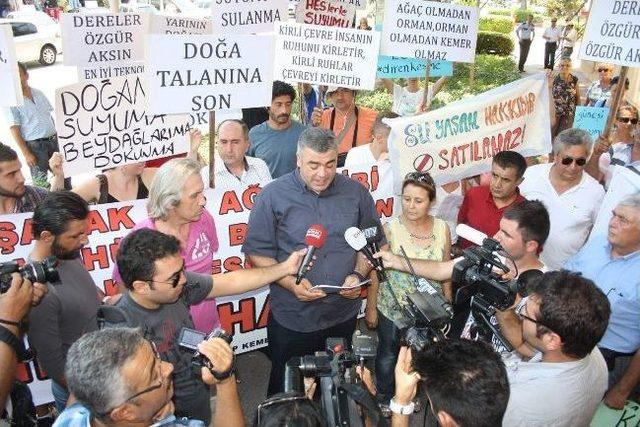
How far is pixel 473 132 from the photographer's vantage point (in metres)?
4.51

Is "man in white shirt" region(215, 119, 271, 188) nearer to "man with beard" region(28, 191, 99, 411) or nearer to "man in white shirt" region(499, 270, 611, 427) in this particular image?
"man with beard" region(28, 191, 99, 411)

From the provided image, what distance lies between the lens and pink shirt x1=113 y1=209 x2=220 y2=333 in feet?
11.1

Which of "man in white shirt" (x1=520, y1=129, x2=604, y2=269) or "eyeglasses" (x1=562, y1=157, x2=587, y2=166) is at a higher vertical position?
"eyeglasses" (x1=562, y1=157, x2=587, y2=166)

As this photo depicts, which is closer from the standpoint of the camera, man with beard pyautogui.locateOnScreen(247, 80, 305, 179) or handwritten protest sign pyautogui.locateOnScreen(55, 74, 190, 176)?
handwritten protest sign pyautogui.locateOnScreen(55, 74, 190, 176)

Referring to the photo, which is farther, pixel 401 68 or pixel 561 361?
pixel 401 68

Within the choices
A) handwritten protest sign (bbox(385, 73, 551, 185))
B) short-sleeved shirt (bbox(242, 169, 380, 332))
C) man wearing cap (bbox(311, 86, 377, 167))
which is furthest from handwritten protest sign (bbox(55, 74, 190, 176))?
man wearing cap (bbox(311, 86, 377, 167))

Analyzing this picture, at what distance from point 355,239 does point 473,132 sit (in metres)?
2.15

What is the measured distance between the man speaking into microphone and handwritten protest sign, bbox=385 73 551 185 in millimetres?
962

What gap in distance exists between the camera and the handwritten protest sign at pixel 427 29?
5.29m

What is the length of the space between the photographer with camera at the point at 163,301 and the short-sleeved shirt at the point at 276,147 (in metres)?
2.55

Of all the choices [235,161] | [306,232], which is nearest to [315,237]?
[306,232]

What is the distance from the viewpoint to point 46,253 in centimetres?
286

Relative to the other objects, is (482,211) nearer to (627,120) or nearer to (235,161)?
(235,161)

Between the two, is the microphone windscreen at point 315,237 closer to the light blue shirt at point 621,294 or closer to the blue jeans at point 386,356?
the blue jeans at point 386,356
